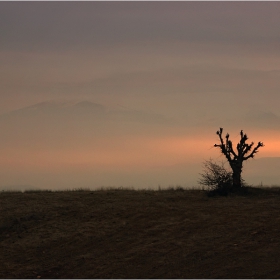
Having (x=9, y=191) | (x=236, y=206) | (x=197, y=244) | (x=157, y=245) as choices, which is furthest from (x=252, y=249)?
(x=9, y=191)

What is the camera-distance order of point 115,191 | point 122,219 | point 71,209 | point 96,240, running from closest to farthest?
point 96,240
point 122,219
point 71,209
point 115,191

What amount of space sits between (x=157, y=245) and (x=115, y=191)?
11051 mm

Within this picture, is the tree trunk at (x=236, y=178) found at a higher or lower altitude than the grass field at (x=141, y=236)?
higher

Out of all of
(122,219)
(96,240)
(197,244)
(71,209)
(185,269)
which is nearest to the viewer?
(185,269)

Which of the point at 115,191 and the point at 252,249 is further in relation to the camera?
the point at 115,191

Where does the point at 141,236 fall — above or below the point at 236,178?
below

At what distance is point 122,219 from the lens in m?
27.1

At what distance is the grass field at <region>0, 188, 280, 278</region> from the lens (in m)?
21.4

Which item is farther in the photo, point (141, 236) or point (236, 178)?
point (236, 178)

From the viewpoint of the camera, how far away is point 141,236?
2475 centimetres

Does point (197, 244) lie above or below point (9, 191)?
below

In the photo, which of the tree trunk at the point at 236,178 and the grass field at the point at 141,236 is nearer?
the grass field at the point at 141,236

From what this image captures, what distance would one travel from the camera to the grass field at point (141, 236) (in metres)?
21.4

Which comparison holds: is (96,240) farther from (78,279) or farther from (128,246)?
(78,279)
